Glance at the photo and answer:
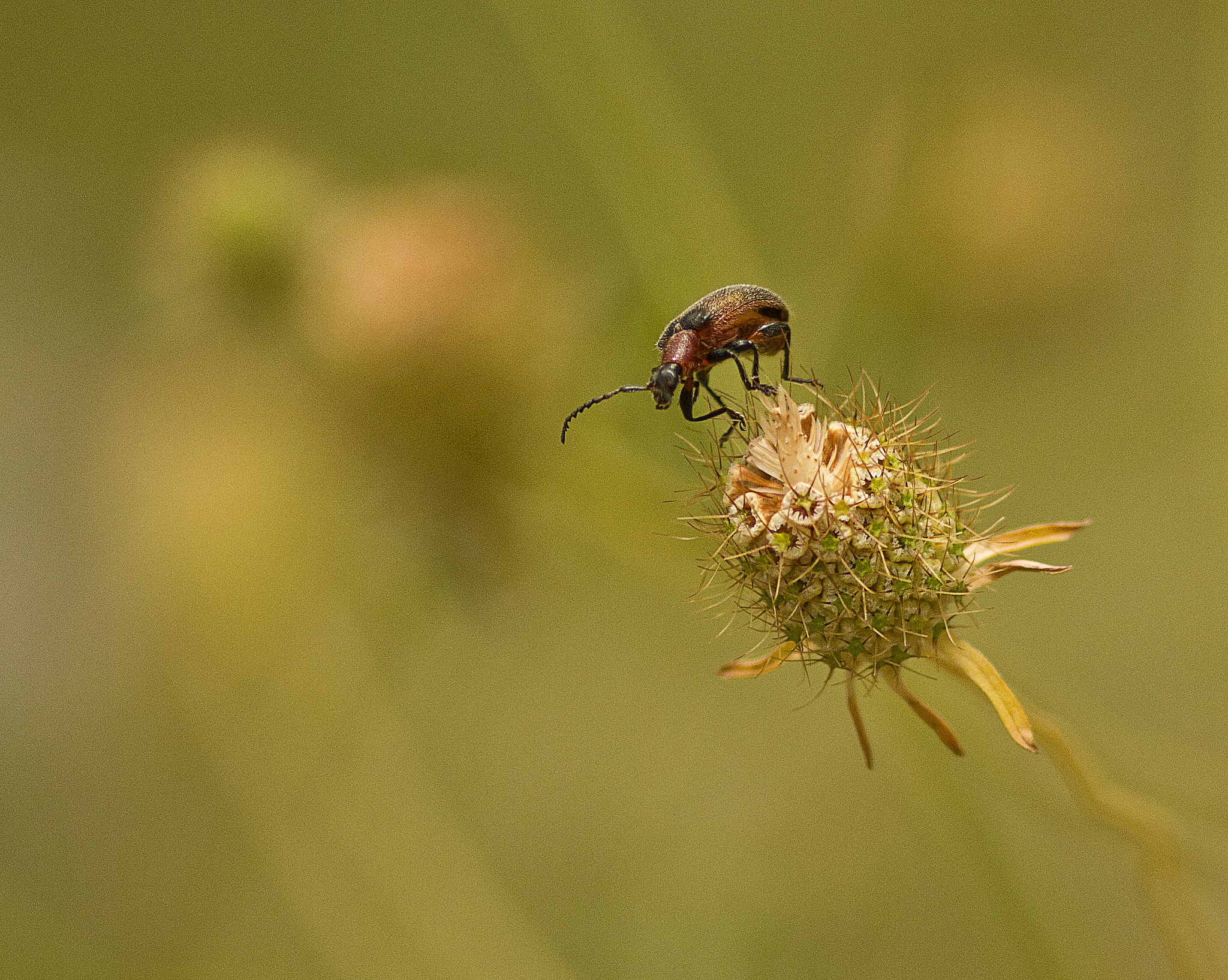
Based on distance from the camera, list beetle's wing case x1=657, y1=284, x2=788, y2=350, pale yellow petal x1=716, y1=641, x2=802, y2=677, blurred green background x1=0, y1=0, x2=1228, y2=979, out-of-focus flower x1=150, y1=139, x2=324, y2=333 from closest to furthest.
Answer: pale yellow petal x1=716, y1=641, x2=802, y2=677
beetle's wing case x1=657, y1=284, x2=788, y2=350
blurred green background x1=0, y1=0, x2=1228, y2=979
out-of-focus flower x1=150, y1=139, x2=324, y2=333

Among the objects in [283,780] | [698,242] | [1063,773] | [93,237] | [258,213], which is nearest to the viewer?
[1063,773]

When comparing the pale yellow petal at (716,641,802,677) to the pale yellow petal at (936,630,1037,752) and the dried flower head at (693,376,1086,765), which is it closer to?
the dried flower head at (693,376,1086,765)

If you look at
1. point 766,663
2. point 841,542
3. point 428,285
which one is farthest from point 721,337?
point 428,285

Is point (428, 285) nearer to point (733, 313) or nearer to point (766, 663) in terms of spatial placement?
point (733, 313)

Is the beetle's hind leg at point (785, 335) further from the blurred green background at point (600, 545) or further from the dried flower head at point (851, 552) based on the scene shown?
the blurred green background at point (600, 545)

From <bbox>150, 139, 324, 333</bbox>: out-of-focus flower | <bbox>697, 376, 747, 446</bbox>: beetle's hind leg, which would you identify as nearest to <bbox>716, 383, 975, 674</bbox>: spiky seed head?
<bbox>697, 376, 747, 446</bbox>: beetle's hind leg

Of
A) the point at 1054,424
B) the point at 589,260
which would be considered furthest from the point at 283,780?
the point at 1054,424

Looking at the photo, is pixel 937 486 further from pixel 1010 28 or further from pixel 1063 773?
pixel 1010 28

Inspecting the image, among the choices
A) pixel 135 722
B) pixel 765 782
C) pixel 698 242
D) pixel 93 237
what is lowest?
pixel 765 782
